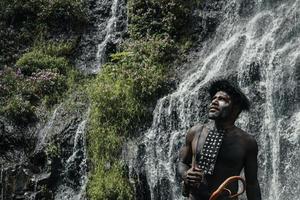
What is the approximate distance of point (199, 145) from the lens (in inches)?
205

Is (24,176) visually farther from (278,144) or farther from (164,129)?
(278,144)

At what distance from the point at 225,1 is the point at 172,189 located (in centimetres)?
578

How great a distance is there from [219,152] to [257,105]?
8.02m

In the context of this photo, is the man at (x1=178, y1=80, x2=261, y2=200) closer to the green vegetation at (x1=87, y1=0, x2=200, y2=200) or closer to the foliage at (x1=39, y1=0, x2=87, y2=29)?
the green vegetation at (x1=87, y1=0, x2=200, y2=200)

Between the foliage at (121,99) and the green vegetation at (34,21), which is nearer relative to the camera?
the foliage at (121,99)

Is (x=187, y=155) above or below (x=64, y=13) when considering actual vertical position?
above

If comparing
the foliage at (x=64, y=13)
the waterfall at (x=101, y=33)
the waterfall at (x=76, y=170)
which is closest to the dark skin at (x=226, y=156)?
the waterfall at (x=76, y=170)

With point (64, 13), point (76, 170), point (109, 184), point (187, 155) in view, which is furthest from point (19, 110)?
point (187, 155)

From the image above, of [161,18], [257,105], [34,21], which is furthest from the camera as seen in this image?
[34,21]

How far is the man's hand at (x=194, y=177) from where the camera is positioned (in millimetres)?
5031

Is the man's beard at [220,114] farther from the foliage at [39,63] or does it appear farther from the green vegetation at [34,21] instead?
the green vegetation at [34,21]

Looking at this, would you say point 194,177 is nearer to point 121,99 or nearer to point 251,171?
point 251,171

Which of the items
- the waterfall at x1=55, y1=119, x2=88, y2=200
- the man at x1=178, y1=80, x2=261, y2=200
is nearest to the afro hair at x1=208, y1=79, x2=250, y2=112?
the man at x1=178, y1=80, x2=261, y2=200

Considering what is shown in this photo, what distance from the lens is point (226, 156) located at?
515cm
